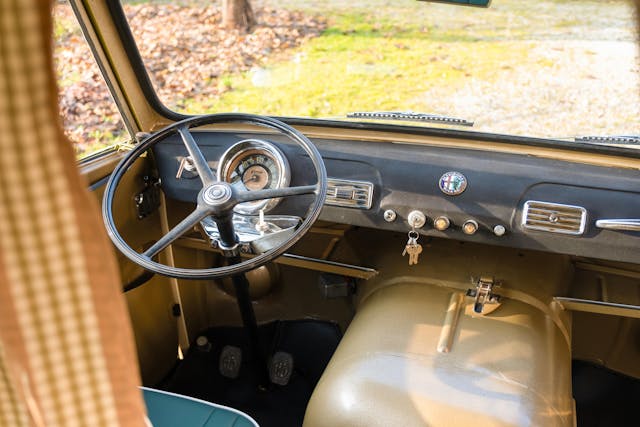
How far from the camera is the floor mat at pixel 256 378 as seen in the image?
233cm

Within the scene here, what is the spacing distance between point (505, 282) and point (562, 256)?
1.12ft

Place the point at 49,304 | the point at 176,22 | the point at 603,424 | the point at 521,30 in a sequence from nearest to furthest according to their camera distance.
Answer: the point at 49,304 → the point at 521,30 → the point at 176,22 → the point at 603,424

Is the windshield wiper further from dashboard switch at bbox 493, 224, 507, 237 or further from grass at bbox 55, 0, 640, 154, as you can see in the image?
dashboard switch at bbox 493, 224, 507, 237

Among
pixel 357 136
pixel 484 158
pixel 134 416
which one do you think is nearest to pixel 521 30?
pixel 484 158

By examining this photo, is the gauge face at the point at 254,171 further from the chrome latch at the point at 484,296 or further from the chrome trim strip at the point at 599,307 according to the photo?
the chrome trim strip at the point at 599,307

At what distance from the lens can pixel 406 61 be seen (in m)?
1.96

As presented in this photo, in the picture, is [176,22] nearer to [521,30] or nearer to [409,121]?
[409,121]

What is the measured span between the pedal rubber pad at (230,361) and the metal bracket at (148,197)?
29.0 inches

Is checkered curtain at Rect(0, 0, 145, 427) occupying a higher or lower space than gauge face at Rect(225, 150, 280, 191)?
higher

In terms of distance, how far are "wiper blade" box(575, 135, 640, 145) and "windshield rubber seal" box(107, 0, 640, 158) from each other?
0.06ft

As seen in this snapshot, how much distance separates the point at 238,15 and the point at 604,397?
206 centimetres

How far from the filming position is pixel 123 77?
2.14 metres

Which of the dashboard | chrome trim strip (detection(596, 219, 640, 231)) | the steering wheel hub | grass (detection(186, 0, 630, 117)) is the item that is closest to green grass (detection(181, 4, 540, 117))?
grass (detection(186, 0, 630, 117))

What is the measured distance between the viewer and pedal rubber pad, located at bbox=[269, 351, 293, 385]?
2.42 metres
